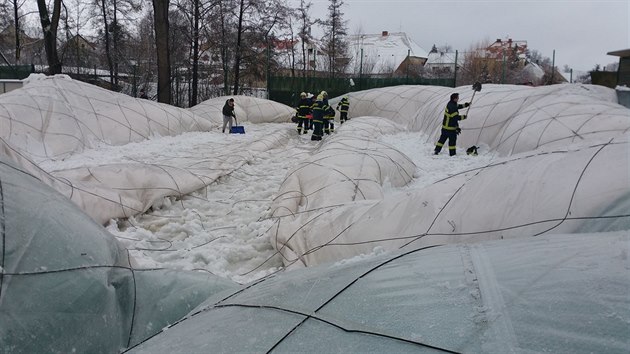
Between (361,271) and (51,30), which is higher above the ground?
(51,30)

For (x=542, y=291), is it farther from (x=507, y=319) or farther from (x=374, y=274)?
(x=374, y=274)

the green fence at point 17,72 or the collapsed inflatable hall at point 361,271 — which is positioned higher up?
the green fence at point 17,72

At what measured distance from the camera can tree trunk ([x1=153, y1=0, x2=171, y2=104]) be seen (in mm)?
14562

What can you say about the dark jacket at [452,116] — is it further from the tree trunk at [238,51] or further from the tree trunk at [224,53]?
the tree trunk at [224,53]

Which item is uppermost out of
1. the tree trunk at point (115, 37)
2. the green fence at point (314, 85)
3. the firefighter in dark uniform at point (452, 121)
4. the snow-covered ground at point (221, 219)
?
the tree trunk at point (115, 37)

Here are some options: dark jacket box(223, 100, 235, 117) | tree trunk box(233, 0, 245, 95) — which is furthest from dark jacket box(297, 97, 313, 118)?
tree trunk box(233, 0, 245, 95)

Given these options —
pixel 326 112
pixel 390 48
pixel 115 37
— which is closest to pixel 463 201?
pixel 326 112

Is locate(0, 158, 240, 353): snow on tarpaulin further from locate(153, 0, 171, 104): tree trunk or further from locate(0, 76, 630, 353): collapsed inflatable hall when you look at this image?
locate(153, 0, 171, 104): tree trunk

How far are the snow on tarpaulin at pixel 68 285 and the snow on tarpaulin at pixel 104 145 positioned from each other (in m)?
1.91

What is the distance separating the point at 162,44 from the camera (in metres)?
14.9

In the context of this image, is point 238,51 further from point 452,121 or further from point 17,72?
point 452,121

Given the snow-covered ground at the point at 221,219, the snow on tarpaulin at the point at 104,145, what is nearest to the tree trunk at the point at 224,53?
the snow on tarpaulin at the point at 104,145

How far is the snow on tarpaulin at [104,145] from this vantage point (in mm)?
4695

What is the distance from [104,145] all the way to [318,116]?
17.4 ft
